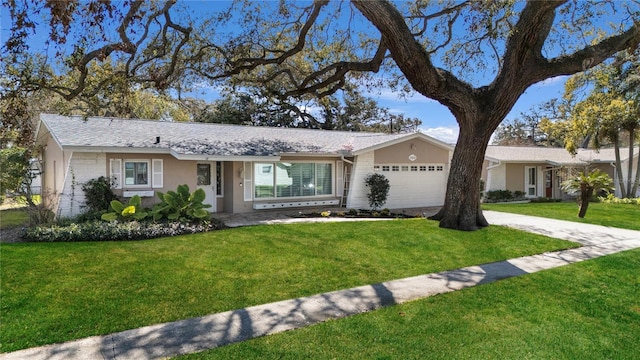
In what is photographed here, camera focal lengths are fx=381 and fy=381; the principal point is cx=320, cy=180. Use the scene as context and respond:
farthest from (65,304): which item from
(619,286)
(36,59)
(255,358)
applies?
(619,286)

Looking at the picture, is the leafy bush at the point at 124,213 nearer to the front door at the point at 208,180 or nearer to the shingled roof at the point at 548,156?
the front door at the point at 208,180

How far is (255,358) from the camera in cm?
421

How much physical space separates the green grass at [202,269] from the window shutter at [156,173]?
3.59 m

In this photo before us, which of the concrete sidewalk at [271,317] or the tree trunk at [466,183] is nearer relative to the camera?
the concrete sidewalk at [271,317]

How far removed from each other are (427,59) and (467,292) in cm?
682

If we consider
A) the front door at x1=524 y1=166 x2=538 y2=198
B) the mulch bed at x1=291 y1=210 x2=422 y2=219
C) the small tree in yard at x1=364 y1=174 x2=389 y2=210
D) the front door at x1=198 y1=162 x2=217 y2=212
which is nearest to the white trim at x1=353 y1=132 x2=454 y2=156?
the small tree in yard at x1=364 y1=174 x2=389 y2=210

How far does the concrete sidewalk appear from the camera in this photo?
4406mm

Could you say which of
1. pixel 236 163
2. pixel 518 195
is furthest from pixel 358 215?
pixel 518 195

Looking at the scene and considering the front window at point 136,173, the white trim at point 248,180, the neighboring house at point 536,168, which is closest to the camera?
the front window at point 136,173

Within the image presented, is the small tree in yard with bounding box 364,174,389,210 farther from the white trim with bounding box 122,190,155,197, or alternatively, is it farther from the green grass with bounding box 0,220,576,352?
the white trim with bounding box 122,190,155,197

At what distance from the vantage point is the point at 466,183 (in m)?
12.5

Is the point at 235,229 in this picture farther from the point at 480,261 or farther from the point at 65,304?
the point at 480,261

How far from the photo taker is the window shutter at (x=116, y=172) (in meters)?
12.9

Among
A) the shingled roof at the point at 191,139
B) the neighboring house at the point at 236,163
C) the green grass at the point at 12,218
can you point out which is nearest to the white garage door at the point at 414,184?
the neighboring house at the point at 236,163
